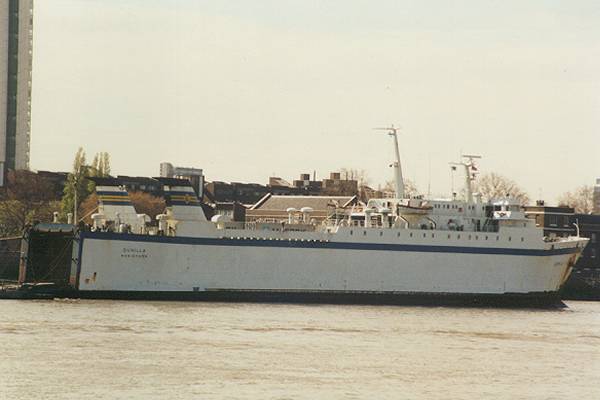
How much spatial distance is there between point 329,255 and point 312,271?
0.86 metres

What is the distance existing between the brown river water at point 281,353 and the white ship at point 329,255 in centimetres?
329

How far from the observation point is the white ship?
48438mm

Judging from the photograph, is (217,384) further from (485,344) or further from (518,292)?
(518,292)

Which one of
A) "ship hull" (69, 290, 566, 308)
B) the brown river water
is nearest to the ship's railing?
"ship hull" (69, 290, 566, 308)

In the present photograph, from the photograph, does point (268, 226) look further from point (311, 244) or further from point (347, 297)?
point (347, 297)

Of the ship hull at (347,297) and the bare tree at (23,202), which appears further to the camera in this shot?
the bare tree at (23,202)

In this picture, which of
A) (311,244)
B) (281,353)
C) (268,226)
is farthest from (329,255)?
(281,353)

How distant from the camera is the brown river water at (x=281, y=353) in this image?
28.4 m

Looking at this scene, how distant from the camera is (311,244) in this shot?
→ 50.2 meters

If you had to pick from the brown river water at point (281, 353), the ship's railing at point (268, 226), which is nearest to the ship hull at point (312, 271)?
the ship's railing at point (268, 226)

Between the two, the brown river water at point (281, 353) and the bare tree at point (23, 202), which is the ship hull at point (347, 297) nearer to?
the brown river water at point (281, 353)

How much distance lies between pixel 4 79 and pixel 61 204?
1572 centimetres

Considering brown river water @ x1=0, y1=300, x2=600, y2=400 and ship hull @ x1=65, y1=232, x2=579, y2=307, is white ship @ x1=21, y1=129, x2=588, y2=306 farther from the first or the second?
brown river water @ x1=0, y1=300, x2=600, y2=400

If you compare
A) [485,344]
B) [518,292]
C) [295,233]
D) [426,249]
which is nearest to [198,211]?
[295,233]
